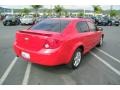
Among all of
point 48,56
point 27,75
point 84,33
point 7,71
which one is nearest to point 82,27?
point 84,33

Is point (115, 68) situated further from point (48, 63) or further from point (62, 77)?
point (48, 63)

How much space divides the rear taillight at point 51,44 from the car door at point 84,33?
123 centimetres

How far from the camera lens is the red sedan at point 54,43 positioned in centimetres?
463

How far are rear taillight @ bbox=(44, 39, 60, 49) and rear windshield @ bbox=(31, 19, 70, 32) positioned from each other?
712 millimetres

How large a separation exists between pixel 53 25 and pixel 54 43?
112 cm

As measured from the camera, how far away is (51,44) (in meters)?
4.61

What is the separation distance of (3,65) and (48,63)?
184 centimetres

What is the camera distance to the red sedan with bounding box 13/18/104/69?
463 centimetres

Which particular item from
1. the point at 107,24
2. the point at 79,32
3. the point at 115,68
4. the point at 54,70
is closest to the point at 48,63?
the point at 54,70

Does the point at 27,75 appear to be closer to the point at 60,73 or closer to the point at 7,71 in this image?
the point at 7,71

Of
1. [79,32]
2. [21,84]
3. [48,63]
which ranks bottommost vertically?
[21,84]

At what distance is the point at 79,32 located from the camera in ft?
18.8

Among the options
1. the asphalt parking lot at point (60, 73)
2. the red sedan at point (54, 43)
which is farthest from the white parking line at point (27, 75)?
the red sedan at point (54, 43)

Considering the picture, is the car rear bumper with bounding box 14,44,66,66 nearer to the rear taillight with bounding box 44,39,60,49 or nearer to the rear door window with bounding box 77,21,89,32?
the rear taillight with bounding box 44,39,60,49
